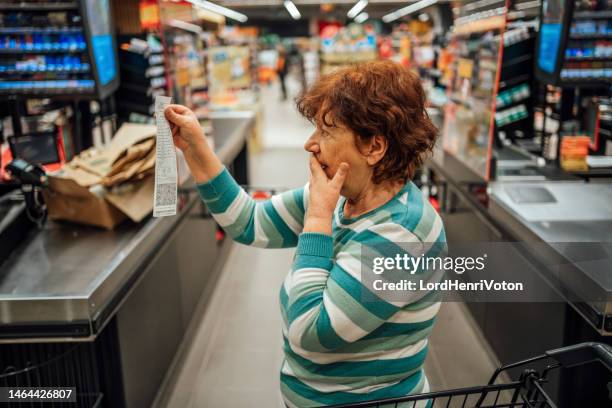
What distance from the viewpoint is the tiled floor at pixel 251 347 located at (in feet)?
9.36

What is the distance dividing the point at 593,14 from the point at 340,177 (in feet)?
10.9

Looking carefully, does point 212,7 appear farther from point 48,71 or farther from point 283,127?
point 283,127

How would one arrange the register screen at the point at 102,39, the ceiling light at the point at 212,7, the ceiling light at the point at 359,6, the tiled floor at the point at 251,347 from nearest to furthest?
the tiled floor at the point at 251,347, the register screen at the point at 102,39, the ceiling light at the point at 212,7, the ceiling light at the point at 359,6

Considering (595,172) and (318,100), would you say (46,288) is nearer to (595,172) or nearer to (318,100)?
(318,100)

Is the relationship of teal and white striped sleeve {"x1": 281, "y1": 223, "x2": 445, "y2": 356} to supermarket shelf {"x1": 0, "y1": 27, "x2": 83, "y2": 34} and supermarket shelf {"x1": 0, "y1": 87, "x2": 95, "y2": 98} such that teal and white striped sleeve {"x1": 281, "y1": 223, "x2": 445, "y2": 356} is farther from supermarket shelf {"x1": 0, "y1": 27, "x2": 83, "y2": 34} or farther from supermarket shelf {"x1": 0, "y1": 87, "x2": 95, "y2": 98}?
supermarket shelf {"x1": 0, "y1": 27, "x2": 83, "y2": 34}

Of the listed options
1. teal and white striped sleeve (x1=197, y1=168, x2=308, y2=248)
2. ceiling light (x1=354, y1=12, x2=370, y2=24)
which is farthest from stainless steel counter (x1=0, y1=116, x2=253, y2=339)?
ceiling light (x1=354, y1=12, x2=370, y2=24)

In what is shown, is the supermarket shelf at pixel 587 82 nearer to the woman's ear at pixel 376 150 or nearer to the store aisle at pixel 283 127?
the woman's ear at pixel 376 150

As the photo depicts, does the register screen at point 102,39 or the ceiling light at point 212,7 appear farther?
the ceiling light at point 212,7

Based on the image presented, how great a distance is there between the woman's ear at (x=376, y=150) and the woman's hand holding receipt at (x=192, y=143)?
1.51ft

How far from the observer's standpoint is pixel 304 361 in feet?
4.24

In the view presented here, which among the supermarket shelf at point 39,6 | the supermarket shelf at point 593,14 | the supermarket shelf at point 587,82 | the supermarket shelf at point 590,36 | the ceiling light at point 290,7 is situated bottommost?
the supermarket shelf at point 587,82

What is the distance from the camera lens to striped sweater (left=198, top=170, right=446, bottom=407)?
1.12 m

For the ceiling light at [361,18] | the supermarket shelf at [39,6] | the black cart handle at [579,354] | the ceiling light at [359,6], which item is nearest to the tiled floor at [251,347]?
the black cart handle at [579,354]

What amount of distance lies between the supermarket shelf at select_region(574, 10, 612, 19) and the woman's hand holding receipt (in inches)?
124
